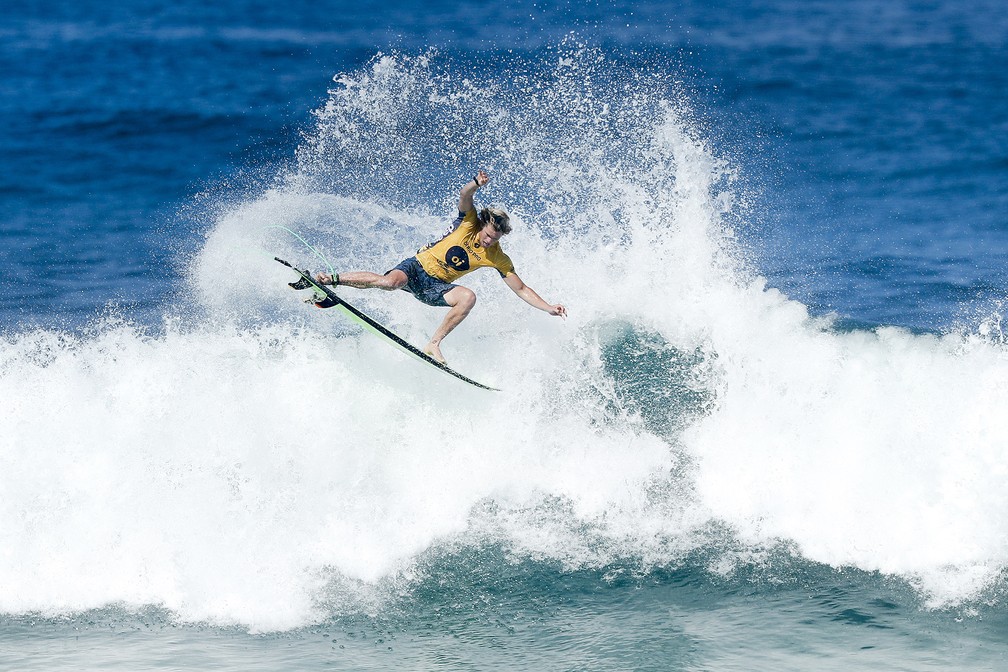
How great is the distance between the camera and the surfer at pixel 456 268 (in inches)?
356

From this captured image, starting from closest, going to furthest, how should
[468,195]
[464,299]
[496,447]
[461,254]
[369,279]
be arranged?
[468,195] < [369,279] < [461,254] < [464,299] < [496,447]

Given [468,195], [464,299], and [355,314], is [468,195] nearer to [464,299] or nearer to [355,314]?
[464,299]

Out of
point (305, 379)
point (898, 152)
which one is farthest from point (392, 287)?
point (898, 152)

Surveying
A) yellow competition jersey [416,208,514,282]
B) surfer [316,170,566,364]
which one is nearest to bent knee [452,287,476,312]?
surfer [316,170,566,364]

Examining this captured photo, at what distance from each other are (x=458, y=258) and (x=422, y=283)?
477 millimetres

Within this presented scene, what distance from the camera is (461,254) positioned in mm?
9375

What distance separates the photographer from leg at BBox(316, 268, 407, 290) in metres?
8.98

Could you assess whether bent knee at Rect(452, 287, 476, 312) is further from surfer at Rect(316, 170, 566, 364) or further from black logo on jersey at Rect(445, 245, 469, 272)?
black logo on jersey at Rect(445, 245, 469, 272)

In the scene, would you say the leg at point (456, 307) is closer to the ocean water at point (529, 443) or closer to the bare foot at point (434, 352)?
the bare foot at point (434, 352)

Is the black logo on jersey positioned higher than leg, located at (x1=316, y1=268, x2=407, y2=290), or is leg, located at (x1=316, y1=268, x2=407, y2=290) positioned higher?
the black logo on jersey

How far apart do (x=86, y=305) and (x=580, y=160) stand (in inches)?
342

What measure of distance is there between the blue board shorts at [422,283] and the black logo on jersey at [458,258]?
0.24 m

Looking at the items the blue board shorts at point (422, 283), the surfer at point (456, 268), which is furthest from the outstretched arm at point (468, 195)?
the blue board shorts at point (422, 283)

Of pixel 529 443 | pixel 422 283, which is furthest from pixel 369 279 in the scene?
pixel 529 443
